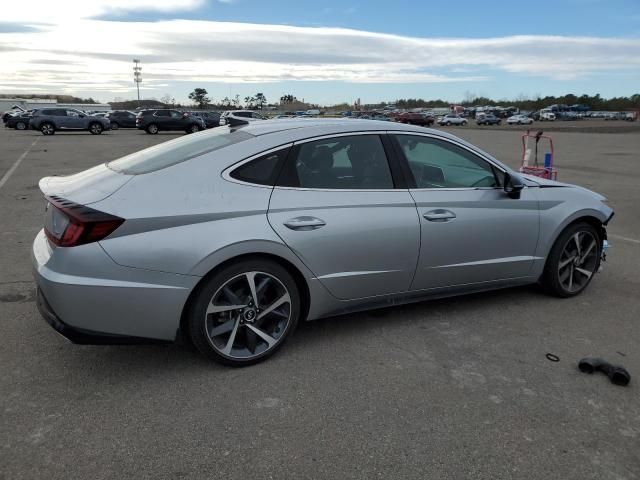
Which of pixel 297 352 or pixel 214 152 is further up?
→ pixel 214 152

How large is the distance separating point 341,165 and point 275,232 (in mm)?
772

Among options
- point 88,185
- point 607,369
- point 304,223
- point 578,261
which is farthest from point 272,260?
point 578,261

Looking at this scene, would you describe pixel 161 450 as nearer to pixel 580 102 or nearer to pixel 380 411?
pixel 380 411

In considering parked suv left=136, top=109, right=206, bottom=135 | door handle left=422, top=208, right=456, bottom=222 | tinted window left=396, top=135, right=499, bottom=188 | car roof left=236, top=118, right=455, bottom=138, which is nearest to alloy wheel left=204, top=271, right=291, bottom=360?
car roof left=236, top=118, right=455, bottom=138

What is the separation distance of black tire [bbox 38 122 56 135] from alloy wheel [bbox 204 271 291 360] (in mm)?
34956

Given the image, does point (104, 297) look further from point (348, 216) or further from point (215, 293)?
point (348, 216)

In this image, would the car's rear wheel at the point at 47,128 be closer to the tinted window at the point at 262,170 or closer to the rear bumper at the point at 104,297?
the rear bumper at the point at 104,297

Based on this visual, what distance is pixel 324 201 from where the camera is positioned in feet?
11.7

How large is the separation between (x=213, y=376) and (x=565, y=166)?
51.0 feet

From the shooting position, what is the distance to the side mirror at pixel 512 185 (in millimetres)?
4191

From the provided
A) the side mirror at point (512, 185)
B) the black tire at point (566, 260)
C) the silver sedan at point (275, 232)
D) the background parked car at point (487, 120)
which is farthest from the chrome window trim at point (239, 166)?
the background parked car at point (487, 120)

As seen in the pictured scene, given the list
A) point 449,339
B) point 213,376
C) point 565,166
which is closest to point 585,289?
point 449,339

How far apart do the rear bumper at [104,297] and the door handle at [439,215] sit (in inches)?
68.7

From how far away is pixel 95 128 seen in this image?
35312 mm
